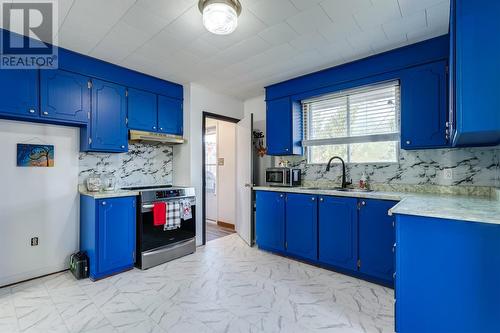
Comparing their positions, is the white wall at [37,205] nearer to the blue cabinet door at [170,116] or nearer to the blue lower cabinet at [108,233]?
the blue lower cabinet at [108,233]

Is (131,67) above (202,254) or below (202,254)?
above

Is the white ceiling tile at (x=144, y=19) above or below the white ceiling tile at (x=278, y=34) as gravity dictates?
below

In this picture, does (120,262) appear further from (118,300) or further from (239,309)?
(239,309)

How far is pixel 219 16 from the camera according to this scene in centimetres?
189

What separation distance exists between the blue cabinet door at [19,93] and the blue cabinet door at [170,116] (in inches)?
56.5

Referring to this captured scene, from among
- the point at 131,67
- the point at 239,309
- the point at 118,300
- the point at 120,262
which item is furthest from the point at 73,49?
the point at 239,309

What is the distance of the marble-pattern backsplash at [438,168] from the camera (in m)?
2.46

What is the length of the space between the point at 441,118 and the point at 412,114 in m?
0.26

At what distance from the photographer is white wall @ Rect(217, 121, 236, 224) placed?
518 centimetres

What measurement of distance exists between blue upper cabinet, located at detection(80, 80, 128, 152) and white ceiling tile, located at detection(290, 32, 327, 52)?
2319mm

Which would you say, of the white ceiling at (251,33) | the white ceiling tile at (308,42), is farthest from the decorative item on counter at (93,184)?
the white ceiling tile at (308,42)

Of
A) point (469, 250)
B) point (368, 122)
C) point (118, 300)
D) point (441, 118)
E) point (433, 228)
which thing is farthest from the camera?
point (368, 122)

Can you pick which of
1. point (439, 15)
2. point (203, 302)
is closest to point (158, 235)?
point (203, 302)

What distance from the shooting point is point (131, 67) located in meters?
3.25
